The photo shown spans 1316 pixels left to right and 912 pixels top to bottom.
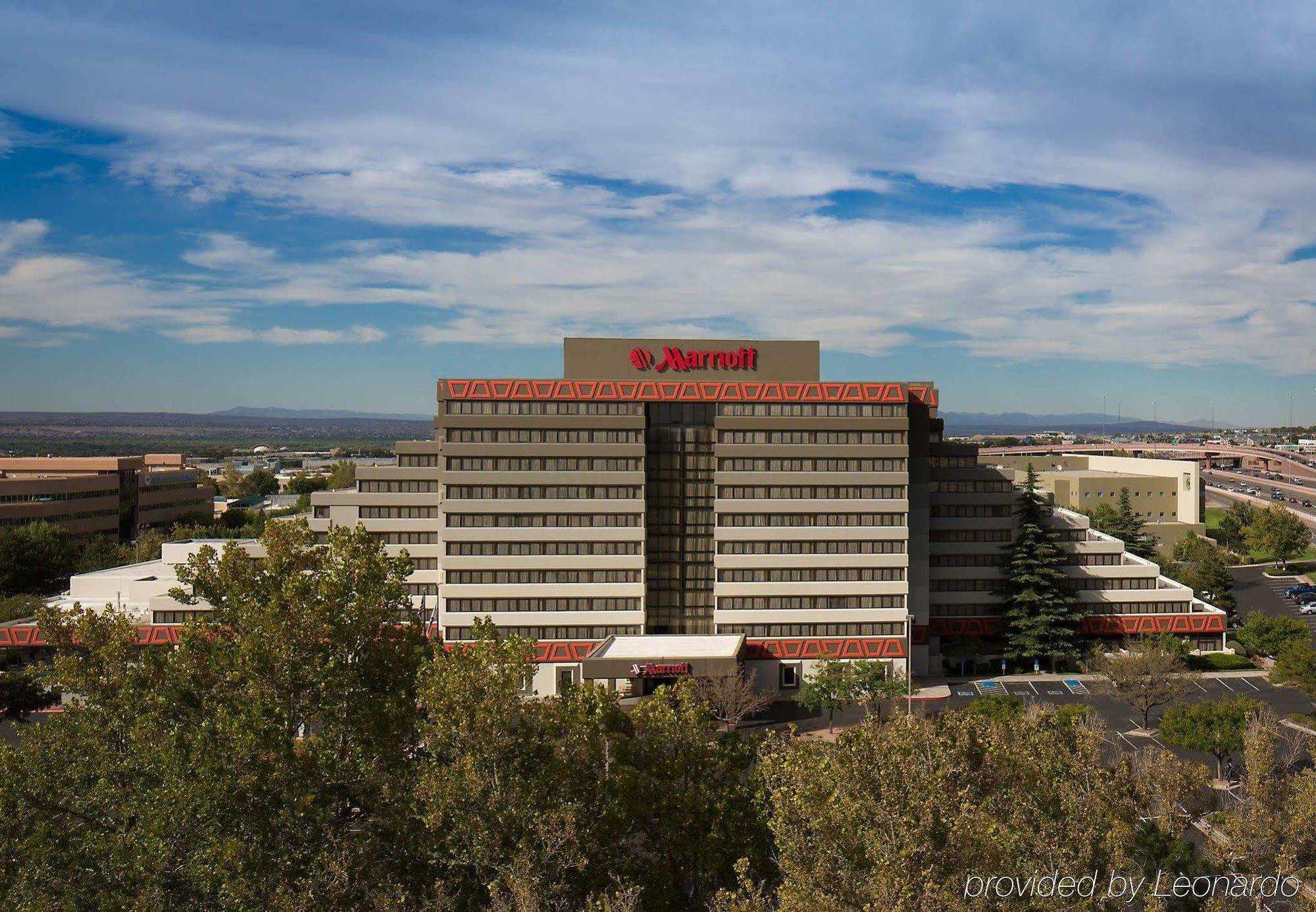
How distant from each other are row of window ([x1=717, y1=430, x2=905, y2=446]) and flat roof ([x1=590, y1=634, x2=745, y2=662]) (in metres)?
16.0

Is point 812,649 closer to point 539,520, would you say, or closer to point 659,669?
point 659,669

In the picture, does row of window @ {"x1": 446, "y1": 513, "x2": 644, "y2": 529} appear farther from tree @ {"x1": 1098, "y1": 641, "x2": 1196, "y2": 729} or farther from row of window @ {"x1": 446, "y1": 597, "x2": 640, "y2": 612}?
tree @ {"x1": 1098, "y1": 641, "x2": 1196, "y2": 729}

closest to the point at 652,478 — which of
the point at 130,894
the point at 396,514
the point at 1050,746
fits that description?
the point at 396,514

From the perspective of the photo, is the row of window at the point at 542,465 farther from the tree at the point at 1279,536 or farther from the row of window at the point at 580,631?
the tree at the point at 1279,536

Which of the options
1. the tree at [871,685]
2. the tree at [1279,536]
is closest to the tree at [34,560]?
the tree at [871,685]

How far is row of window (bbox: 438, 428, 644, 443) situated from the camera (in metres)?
76.0

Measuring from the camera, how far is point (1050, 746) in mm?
31875

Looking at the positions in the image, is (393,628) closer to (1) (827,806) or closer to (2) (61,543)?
(1) (827,806)

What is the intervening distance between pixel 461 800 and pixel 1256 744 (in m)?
29.4

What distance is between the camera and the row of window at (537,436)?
76.0 m

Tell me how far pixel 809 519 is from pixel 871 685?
15.6 meters

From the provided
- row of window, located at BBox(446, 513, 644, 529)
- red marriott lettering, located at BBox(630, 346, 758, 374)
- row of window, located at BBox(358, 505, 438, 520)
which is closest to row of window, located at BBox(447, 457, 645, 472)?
row of window, located at BBox(446, 513, 644, 529)

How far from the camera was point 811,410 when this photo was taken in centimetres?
7706

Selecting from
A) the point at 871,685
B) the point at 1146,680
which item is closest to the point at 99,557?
the point at 871,685
